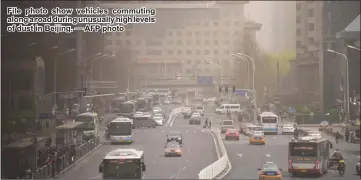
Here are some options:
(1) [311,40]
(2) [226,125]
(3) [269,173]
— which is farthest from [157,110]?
(1) [311,40]

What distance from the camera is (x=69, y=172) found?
18.7 metres

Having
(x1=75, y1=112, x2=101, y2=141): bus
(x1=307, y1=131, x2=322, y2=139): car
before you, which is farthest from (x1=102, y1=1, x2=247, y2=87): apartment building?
(x1=307, y1=131, x2=322, y2=139): car

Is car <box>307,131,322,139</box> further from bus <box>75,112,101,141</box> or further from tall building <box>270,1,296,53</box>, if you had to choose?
bus <box>75,112,101,141</box>

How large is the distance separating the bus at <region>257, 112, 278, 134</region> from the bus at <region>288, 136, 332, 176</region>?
3.69ft

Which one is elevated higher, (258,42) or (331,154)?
(258,42)

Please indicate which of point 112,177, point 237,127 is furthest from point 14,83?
point 237,127

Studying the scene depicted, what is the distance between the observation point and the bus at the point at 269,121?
2122cm

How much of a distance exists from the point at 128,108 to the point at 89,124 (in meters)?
1.12

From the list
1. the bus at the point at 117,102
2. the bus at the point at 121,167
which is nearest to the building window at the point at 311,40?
the bus at the point at 117,102

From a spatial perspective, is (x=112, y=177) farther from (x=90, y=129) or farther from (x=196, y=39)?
(x=196, y=39)

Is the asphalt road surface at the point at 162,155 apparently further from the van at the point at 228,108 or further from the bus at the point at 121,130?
the van at the point at 228,108

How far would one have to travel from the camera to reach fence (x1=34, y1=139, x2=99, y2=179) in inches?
711

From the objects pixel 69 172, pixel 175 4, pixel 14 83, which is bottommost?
pixel 69 172

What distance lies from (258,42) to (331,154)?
12.3ft
